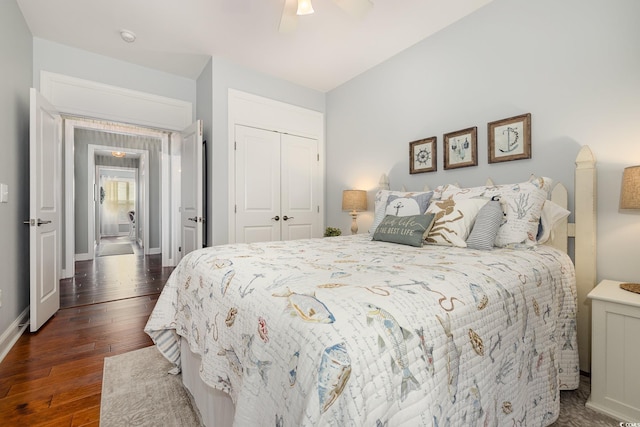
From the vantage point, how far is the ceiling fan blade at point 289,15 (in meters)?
1.98

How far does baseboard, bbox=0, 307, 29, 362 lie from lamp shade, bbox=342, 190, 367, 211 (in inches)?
117

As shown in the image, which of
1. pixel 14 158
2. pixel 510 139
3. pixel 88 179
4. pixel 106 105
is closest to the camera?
pixel 510 139

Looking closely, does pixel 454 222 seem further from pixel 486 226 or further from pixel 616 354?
pixel 616 354

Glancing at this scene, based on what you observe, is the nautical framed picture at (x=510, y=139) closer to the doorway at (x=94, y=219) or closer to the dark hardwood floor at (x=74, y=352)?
the dark hardwood floor at (x=74, y=352)

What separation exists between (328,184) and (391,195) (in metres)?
1.77

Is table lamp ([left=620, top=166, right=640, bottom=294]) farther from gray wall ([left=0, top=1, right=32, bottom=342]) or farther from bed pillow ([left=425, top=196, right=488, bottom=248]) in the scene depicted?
gray wall ([left=0, top=1, right=32, bottom=342])

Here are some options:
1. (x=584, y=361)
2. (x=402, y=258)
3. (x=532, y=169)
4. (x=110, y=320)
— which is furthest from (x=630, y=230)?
(x=110, y=320)

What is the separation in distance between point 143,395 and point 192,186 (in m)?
2.41

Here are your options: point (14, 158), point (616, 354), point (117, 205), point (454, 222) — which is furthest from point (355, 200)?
point (117, 205)

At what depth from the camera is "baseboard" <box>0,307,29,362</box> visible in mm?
2014

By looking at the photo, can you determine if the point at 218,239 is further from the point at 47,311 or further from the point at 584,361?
the point at 584,361

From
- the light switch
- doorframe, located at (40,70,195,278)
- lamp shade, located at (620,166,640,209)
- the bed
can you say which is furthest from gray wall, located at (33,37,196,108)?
lamp shade, located at (620,166,640,209)

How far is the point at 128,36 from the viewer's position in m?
2.85

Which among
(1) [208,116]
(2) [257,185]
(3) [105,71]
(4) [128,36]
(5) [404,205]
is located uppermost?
(4) [128,36]
